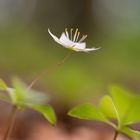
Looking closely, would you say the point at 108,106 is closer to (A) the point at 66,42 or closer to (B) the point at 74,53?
(A) the point at 66,42

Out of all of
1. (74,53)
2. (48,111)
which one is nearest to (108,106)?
(48,111)

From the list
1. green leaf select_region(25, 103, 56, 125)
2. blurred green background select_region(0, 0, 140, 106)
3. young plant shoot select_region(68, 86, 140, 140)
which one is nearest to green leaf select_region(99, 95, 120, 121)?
young plant shoot select_region(68, 86, 140, 140)

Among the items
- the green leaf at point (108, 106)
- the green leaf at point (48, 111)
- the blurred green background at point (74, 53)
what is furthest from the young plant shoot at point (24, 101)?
the blurred green background at point (74, 53)

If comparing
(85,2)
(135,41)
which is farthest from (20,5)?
(135,41)

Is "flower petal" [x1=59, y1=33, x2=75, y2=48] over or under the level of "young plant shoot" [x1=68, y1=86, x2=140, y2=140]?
over

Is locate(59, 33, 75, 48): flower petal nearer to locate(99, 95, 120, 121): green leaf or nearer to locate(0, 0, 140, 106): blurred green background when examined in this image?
locate(99, 95, 120, 121): green leaf

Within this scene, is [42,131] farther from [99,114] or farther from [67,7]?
[67,7]
